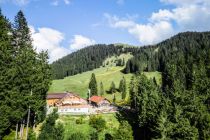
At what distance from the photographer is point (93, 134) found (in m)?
79.8

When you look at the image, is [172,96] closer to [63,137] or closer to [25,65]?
[63,137]

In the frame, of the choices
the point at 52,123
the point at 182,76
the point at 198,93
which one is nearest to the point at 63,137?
the point at 52,123

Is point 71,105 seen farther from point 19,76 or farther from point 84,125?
point 19,76

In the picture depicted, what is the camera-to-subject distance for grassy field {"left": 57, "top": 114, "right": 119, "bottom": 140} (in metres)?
84.9

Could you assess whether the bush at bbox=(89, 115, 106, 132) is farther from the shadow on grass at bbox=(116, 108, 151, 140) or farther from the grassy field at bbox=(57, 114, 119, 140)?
the shadow on grass at bbox=(116, 108, 151, 140)

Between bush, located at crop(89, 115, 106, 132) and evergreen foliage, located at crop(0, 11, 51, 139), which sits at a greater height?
evergreen foliage, located at crop(0, 11, 51, 139)

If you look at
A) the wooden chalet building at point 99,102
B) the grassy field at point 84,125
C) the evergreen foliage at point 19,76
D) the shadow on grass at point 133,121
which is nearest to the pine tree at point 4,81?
the evergreen foliage at point 19,76

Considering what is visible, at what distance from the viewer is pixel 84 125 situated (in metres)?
88.4

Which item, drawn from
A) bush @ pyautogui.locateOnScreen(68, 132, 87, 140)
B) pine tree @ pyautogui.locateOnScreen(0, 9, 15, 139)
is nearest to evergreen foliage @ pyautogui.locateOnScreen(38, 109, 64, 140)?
bush @ pyautogui.locateOnScreen(68, 132, 87, 140)

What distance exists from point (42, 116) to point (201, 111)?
115 feet

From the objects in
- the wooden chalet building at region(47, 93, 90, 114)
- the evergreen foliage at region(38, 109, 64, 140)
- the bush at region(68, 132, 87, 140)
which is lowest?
the bush at region(68, 132, 87, 140)

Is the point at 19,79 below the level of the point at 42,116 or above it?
above

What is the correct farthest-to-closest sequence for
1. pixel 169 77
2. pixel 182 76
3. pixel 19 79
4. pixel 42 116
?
pixel 182 76 < pixel 169 77 < pixel 42 116 < pixel 19 79

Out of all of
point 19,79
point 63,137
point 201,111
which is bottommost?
point 63,137
